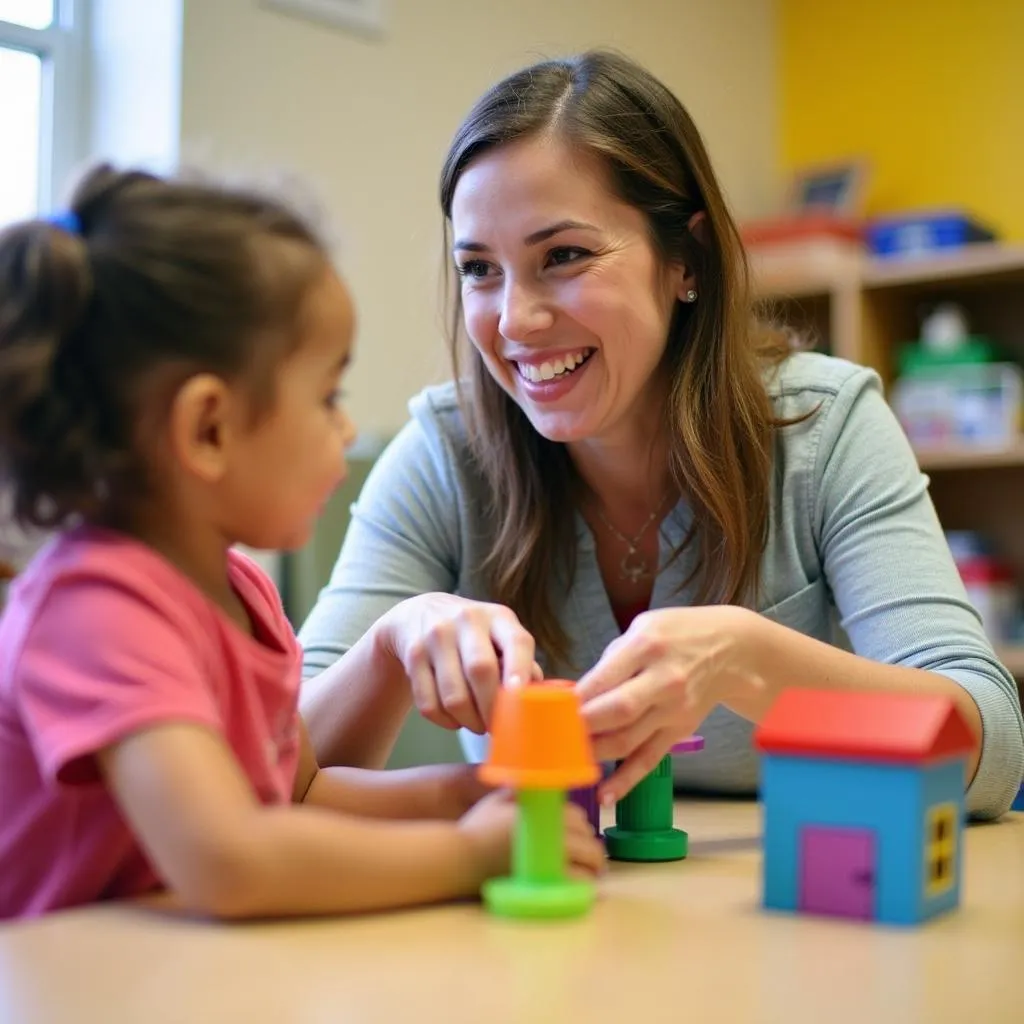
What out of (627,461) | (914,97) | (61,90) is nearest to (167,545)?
(627,461)

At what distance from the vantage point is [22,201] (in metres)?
2.44

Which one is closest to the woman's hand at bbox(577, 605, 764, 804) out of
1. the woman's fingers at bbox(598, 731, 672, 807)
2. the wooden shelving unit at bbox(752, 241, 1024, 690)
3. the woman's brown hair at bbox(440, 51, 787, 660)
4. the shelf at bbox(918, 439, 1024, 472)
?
the woman's fingers at bbox(598, 731, 672, 807)

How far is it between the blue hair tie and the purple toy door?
55 centimetres

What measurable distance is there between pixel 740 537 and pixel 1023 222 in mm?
2226

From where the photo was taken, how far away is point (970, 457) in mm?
3010

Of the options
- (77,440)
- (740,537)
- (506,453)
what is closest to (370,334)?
(506,453)

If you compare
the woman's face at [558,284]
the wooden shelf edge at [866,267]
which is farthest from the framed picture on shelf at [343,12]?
the woman's face at [558,284]

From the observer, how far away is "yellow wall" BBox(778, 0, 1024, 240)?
3.33m

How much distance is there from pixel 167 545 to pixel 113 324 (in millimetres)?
142

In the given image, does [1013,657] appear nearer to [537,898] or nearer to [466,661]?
[466,661]

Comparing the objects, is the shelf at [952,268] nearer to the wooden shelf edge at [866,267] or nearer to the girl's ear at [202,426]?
the wooden shelf edge at [866,267]

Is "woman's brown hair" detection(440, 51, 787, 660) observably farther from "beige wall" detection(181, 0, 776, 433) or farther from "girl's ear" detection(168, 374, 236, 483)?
"beige wall" detection(181, 0, 776, 433)

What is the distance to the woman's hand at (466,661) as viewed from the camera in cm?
98

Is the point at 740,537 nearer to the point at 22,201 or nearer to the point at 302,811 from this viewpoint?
the point at 302,811
